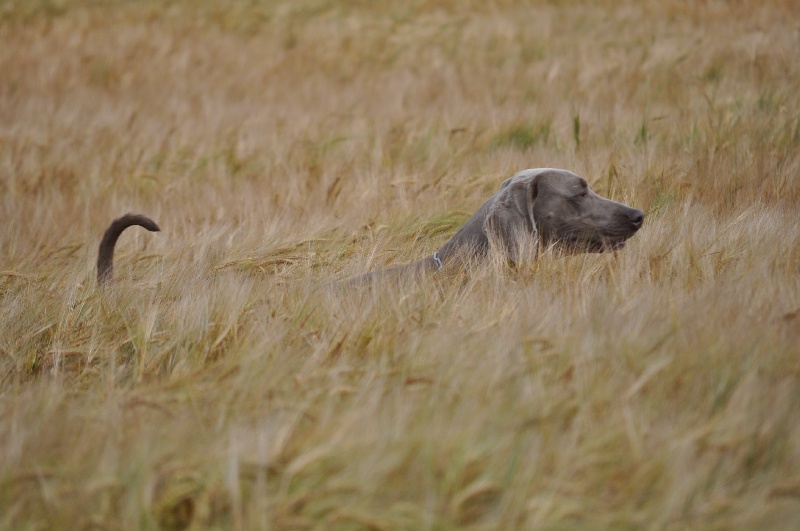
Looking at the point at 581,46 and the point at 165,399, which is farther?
the point at 581,46

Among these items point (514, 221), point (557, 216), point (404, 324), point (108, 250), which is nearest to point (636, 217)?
point (557, 216)

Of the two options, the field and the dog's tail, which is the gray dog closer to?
the dog's tail

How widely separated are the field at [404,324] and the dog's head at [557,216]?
274 mm

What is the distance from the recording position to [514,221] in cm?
379

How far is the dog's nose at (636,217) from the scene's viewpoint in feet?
12.4

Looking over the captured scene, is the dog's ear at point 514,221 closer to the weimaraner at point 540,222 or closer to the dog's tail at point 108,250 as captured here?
the weimaraner at point 540,222

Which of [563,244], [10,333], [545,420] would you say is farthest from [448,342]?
[10,333]

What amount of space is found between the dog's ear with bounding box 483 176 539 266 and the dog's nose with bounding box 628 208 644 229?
431 mm

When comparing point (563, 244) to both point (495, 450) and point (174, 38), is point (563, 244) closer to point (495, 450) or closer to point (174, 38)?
point (495, 450)

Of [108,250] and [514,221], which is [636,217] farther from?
[108,250]

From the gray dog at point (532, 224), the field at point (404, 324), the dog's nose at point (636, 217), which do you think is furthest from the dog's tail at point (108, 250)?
the dog's nose at point (636, 217)

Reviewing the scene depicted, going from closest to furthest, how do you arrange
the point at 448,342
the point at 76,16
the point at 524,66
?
the point at 448,342
the point at 524,66
the point at 76,16

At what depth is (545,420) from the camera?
77.9 inches

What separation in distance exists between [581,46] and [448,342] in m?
7.66
